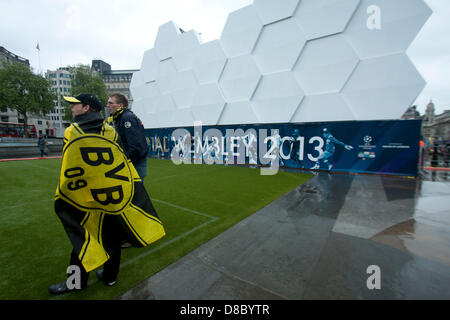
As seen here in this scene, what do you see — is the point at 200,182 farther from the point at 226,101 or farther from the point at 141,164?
the point at 226,101

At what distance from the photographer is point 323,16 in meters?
7.58

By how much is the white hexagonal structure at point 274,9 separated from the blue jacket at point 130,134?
9427mm

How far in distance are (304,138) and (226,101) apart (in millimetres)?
4898

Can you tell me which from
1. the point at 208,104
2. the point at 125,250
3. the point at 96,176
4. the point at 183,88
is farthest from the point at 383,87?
the point at 183,88

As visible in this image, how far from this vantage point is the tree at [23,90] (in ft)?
90.8

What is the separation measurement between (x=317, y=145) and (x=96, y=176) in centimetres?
818

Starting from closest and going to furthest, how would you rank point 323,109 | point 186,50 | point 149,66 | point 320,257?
1. point 320,257
2. point 323,109
3. point 186,50
4. point 149,66

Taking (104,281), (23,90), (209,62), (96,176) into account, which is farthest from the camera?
(23,90)

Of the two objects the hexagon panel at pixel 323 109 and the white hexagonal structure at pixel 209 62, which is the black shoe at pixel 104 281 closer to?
the hexagon panel at pixel 323 109

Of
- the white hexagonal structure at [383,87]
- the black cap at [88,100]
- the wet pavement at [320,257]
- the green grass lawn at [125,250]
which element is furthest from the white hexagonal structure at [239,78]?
the black cap at [88,100]

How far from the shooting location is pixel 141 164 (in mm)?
2594

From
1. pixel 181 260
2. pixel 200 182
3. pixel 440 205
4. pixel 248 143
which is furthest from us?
pixel 248 143

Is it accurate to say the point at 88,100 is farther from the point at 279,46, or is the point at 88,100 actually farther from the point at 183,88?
the point at 183,88
